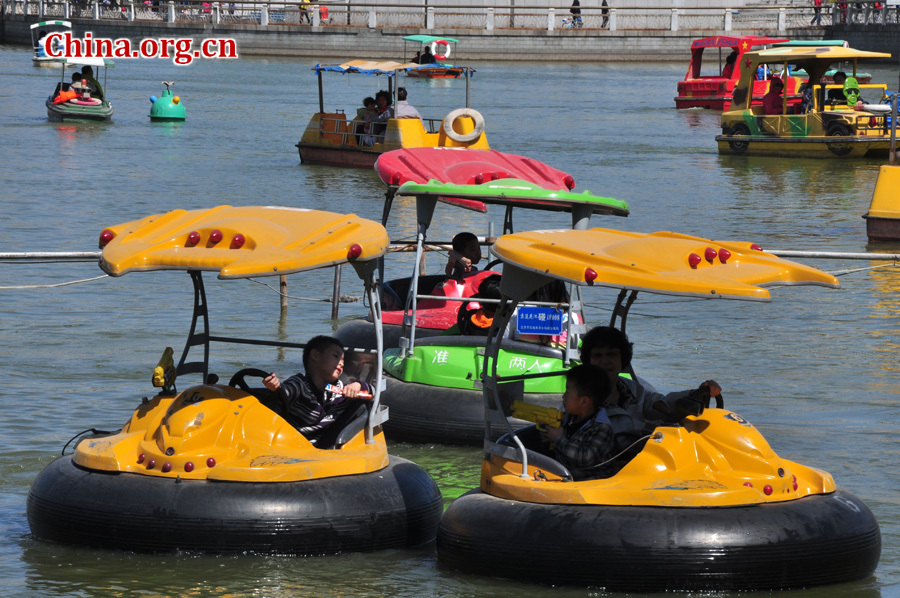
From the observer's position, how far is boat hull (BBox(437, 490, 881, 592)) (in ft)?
23.2

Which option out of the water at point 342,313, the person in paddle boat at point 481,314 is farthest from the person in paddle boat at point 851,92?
the person in paddle boat at point 481,314

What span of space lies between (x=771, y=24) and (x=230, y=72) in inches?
1111

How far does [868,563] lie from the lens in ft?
24.6

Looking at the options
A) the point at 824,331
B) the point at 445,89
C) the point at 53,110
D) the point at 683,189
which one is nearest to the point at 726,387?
the point at 824,331

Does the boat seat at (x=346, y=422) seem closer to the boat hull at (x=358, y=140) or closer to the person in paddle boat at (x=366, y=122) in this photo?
the boat hull at (x=358, y=140)

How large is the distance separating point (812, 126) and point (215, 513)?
28810 mm

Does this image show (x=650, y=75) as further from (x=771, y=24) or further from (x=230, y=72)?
(x=230, y=72)

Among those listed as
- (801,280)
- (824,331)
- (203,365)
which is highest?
(801,280)

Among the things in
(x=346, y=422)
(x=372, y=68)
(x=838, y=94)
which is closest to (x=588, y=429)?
(x=346, y=422)

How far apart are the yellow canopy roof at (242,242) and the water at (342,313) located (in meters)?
1.62

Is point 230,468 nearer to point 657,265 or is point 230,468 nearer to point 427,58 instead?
point 657,265

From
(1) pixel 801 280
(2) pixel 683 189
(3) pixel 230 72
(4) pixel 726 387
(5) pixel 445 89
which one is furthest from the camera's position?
(3) pixel 230 72

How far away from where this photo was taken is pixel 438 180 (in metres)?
12.4

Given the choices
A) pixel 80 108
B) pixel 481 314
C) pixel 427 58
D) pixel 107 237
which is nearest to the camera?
pixel 107 237
